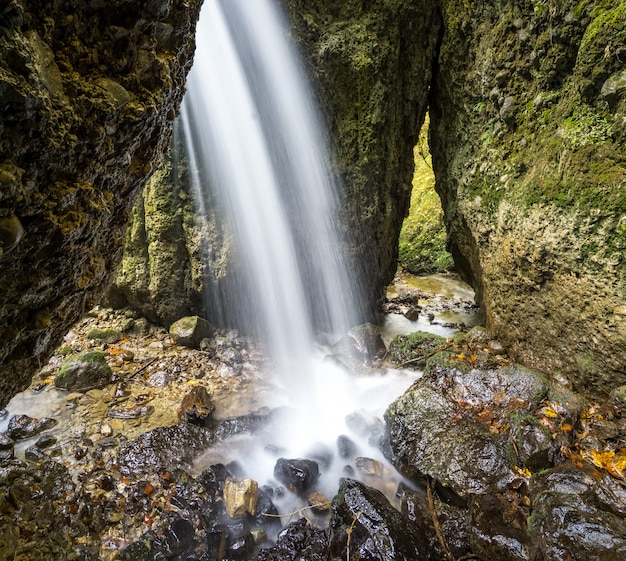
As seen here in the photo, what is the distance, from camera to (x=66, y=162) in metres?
1.73

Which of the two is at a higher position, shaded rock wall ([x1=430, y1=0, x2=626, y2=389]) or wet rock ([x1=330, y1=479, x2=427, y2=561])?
shaded rock wall ([x1=430, y1=0, x2=626, y2=389])

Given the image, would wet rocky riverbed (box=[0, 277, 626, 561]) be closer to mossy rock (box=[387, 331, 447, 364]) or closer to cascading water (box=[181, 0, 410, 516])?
mossy rock (box=[387, 331, 447, 364])

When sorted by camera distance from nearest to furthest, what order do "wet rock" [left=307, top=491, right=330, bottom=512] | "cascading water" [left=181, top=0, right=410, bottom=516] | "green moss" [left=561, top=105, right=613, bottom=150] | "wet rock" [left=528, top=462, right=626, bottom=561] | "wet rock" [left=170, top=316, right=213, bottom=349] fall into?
"wet rock" [left=528, top=462, right=626, bottom=561] < "wet rock" [left=307, top=491, right=330, bottom=512] < "green moss" [left=561, top=105, right=613, bottom=150] < "wet rock" [left=170, top=316, right=213, bottom=349] < "cascading water" [left=181, top=0, right=410, bottom=516]

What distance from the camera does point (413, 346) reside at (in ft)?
20.5

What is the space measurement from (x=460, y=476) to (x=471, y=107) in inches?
217

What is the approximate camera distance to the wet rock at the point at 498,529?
2658mm

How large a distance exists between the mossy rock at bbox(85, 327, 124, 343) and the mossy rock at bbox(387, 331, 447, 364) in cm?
522

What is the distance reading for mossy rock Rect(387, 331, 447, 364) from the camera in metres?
6.07

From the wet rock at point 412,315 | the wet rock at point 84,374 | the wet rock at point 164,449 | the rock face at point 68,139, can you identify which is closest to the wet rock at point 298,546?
the wet rock at point 164,449

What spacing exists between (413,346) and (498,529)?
3.55 m

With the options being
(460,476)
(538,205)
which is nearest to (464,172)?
(538,205)

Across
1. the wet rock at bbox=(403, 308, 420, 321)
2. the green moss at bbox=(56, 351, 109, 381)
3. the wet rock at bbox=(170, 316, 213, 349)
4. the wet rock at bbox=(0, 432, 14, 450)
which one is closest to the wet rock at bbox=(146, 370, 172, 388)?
the green moss at bbox=(56, 351, 109, 381)

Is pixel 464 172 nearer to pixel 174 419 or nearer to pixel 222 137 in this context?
pixel 222 137

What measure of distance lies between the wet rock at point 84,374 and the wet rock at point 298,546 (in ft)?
11.9
